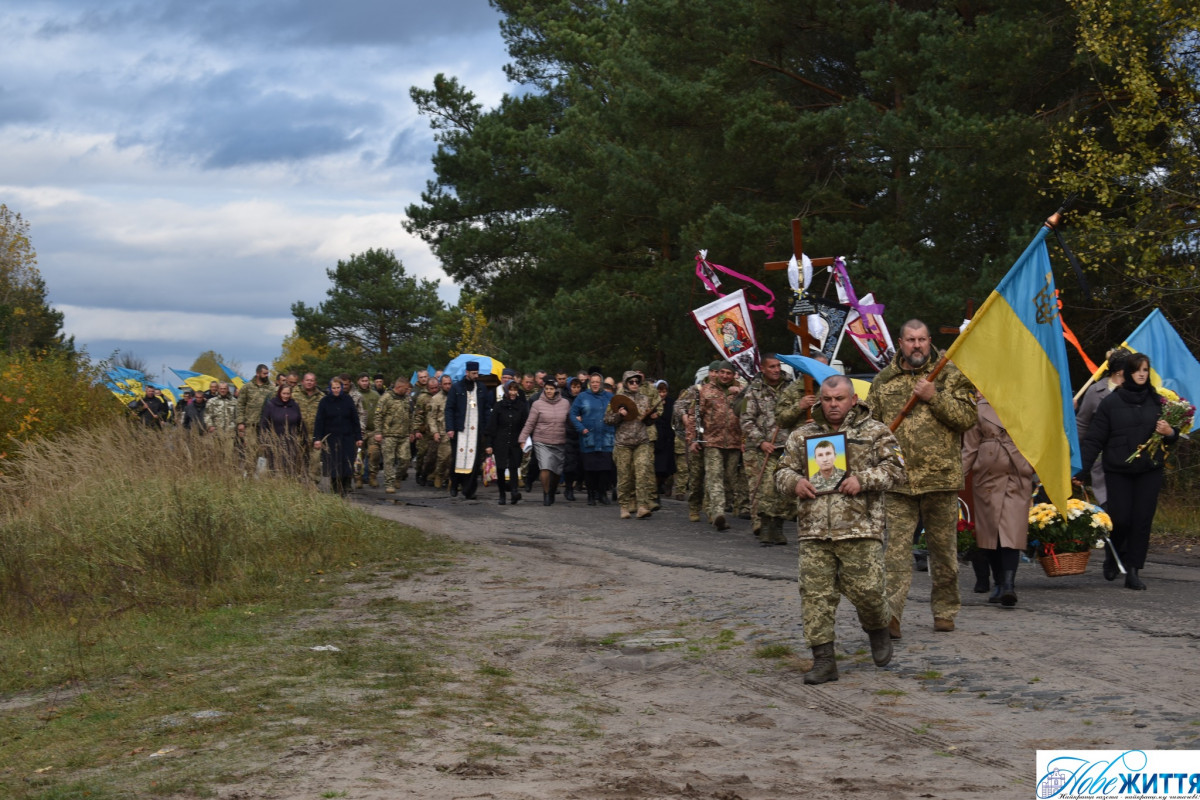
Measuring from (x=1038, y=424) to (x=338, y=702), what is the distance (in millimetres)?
5295

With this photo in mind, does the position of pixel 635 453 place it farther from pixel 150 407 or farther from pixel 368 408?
pixel 150 407

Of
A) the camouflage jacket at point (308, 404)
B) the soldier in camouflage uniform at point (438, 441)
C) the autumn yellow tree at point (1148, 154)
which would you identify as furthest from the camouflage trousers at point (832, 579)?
the camouflage jacket at point (308, 404)

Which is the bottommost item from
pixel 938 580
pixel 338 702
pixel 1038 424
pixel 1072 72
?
pixel 338 702

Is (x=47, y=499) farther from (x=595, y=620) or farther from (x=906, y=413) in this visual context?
(x=906, y=413)

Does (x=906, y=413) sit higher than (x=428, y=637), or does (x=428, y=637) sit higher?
(x=906, y=413)

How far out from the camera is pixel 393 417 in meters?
25.6

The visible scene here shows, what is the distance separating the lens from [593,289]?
111 feet

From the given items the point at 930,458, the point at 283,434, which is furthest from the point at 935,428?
the point at 283,434

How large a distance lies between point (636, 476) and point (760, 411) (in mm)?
3591

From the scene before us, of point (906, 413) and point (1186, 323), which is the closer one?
point (906, 413)

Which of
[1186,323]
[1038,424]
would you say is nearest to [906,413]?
[1038,424]

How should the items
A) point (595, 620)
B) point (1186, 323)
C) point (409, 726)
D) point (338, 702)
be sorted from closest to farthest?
point (409, 726) < point (338, 702) < point (595, 620) < point (1186, 323)

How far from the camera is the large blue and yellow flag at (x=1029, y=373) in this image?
9.73 metres

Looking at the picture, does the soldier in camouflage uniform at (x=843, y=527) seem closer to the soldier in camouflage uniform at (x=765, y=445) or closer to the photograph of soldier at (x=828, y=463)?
the photograph of soldier at (x=828, y=463)
